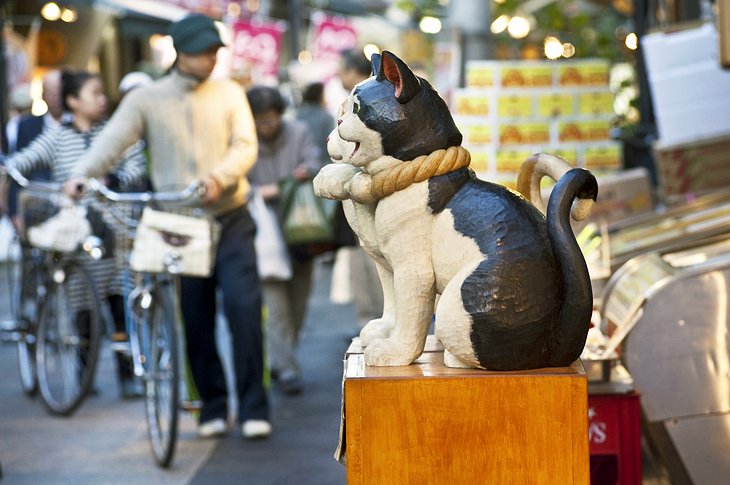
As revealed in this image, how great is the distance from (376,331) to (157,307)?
10.4 ft

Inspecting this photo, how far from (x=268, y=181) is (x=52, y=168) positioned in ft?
4.77

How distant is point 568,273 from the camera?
10.3 ft

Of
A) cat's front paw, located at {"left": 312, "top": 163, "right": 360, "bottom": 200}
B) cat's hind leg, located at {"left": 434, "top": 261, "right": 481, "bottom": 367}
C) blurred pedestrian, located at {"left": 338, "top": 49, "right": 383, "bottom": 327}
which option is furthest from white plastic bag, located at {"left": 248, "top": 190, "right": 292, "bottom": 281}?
cat's hind leg, located at {"left": 434, "top": 261, "right": 481, "bottom": 367}

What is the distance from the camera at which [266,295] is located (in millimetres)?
8359

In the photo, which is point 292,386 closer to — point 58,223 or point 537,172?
point 58,223

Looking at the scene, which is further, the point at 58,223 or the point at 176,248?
the point at 58,223

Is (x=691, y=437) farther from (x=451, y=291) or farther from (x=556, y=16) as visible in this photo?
(x=556, y=16)

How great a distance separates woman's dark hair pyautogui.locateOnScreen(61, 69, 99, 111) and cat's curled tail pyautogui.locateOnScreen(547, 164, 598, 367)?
18.2 feet

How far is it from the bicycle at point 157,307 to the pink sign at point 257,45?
12.9m

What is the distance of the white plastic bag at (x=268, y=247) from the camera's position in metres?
8.20

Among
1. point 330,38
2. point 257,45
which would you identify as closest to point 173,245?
point 257,45

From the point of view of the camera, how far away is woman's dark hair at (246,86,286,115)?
27.1ft

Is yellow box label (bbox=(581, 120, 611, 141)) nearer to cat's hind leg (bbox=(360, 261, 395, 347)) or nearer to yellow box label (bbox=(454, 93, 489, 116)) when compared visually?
yellow box label (bbox=(454, 93, 489, 116))

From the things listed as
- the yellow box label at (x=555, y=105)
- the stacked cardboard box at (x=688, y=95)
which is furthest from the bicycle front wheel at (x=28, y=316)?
the stacked cardboard box at (x=688, y=95)
